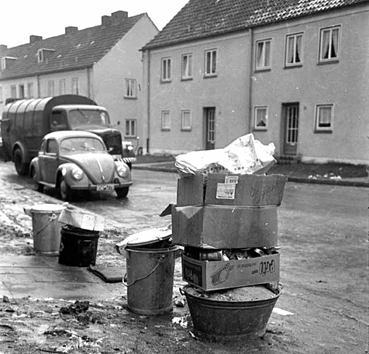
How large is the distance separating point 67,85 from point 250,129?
70.2 feet

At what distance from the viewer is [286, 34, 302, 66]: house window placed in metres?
22.3

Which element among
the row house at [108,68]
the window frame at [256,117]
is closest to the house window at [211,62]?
the window frame at [256,117]

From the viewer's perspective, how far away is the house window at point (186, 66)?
28625 millimetres

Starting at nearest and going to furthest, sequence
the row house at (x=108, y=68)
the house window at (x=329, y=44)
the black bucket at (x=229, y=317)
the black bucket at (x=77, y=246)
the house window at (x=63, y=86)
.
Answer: the black bucket at (x=229, y=317), the black bucket at (x=77, y=246), the house window at (x=329, y=44), the row house at (x=108, y=68), the house window at (x=63, y=86)

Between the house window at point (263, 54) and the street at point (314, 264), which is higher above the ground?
the house window at point (263, 54)

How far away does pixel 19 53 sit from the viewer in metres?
53.0

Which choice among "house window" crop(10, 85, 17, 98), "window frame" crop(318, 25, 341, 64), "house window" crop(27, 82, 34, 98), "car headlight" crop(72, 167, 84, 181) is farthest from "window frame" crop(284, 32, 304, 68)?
"house window" crop(10, 85, 17, 98)

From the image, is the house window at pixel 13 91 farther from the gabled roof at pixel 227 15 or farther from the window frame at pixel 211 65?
the window frame at pixel 211 65

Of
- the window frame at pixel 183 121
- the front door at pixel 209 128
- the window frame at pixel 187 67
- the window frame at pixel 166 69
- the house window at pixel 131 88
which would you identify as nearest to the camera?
the front door at pixel 209 128

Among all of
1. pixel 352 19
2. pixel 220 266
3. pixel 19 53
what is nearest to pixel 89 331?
pixel 220 266

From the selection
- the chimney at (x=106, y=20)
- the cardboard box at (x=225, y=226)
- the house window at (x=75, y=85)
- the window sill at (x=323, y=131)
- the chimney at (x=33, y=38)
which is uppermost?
the chimney at (x=33, y=38)

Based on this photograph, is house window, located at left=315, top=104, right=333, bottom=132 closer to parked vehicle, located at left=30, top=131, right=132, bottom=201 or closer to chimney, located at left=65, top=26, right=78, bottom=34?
parked vehicle, located at left=30, top=131, right=132, bottom=201

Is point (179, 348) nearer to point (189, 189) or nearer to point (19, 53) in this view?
point (189, 189)

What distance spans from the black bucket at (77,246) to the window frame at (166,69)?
81.8 feet
